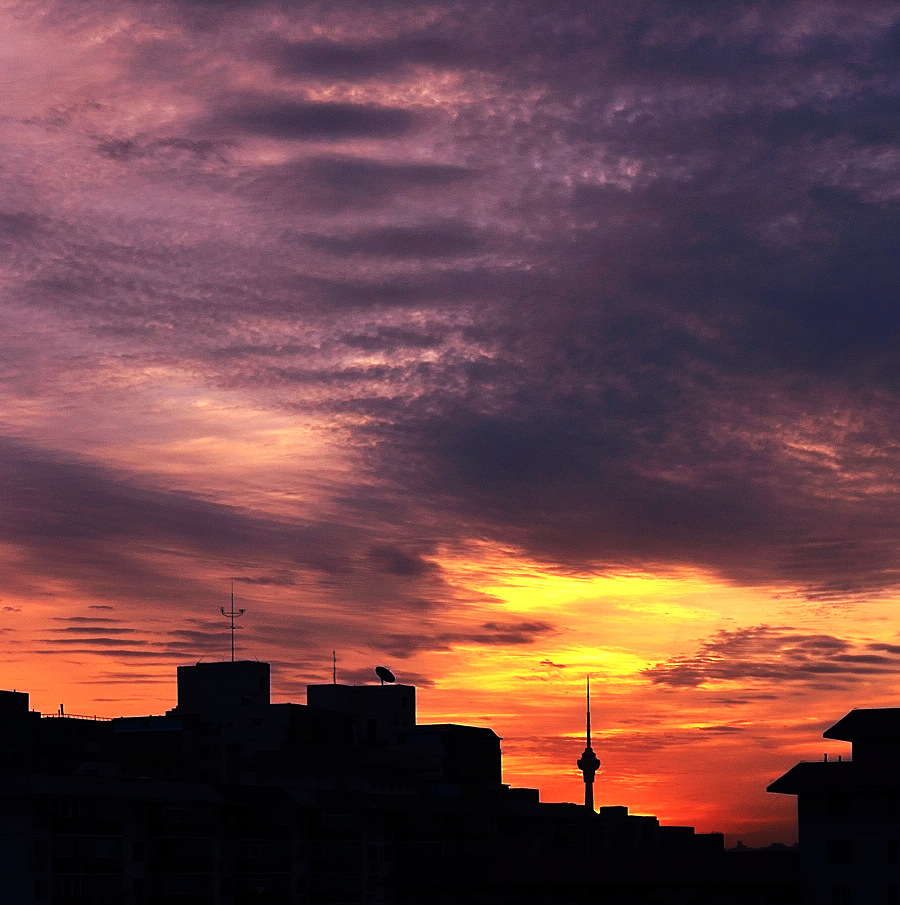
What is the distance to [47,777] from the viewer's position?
13675cm

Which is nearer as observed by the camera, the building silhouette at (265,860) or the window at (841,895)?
the window at (841,895)

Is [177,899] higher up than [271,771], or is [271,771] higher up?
[271,771]

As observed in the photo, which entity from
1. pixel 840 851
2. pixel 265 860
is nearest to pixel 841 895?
pixel 840 851

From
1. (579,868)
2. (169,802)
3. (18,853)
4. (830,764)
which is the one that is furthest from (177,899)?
(830,764)

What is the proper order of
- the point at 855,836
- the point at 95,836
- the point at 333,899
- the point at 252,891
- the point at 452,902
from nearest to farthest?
1. the point at 855,836
2. the point at 95,836
3. the point at 452,902
4. the point at 252,891
5. the point at 333,899

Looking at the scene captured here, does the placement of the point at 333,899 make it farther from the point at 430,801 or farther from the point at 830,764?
the point at 830,764

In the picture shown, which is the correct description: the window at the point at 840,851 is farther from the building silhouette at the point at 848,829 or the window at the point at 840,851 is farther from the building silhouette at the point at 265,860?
the building silhouette at the point at 265,860

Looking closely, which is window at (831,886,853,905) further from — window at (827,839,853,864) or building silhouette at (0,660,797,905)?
building silhouette at (0,660,797,905)

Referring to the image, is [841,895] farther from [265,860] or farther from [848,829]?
[265,860]

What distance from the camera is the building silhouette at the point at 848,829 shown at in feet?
433

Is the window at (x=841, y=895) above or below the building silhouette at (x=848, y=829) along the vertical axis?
below

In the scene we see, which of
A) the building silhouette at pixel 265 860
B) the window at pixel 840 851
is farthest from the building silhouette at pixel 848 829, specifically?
the building silhouette at pixel 265 860

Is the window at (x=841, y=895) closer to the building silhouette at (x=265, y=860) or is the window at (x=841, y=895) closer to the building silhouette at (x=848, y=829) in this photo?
the building silhouette at (x=848, y=829)

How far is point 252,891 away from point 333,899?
15.6 metres
